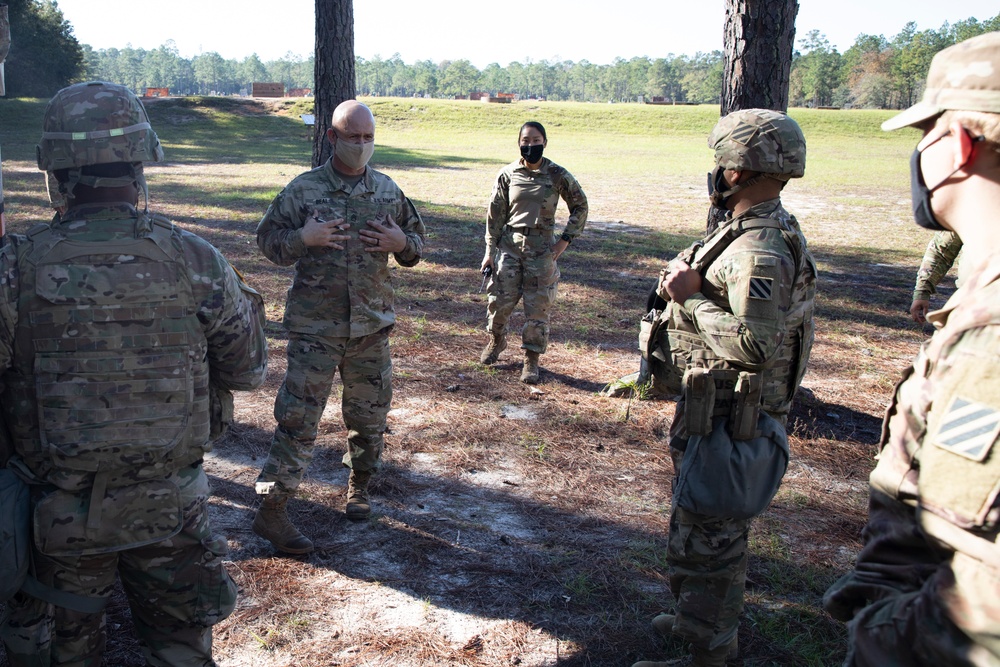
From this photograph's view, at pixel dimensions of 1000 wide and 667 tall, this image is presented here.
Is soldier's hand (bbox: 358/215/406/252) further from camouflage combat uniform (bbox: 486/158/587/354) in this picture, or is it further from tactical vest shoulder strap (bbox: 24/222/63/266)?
camouflage combat uniform (bbox: 486/158/587/354)

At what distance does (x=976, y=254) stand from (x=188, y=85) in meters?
186

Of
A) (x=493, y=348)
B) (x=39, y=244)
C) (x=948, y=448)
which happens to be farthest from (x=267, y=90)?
(x=948, y=448)

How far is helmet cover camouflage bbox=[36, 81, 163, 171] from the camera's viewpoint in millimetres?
2500

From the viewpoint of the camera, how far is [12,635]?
2631 mm

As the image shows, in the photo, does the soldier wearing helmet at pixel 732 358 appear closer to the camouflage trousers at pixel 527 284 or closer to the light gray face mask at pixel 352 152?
the light gray face mask at pixel 352 152

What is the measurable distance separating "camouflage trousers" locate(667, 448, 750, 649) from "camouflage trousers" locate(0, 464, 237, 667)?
172 centimetres

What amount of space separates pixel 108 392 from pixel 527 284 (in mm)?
5031

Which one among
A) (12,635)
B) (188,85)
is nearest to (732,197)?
(12,635)

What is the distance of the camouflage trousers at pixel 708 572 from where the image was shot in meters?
3.13

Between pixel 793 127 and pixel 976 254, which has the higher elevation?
pixel 793 127

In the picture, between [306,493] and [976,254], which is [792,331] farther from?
[306,493]

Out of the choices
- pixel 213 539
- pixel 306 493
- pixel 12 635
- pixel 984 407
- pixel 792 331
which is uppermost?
pixel 984 407

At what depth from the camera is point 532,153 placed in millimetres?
6973

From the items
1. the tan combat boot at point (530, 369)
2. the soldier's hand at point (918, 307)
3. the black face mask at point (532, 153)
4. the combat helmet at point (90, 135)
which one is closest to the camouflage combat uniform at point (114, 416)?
the combat helmet at point (90, 135)
